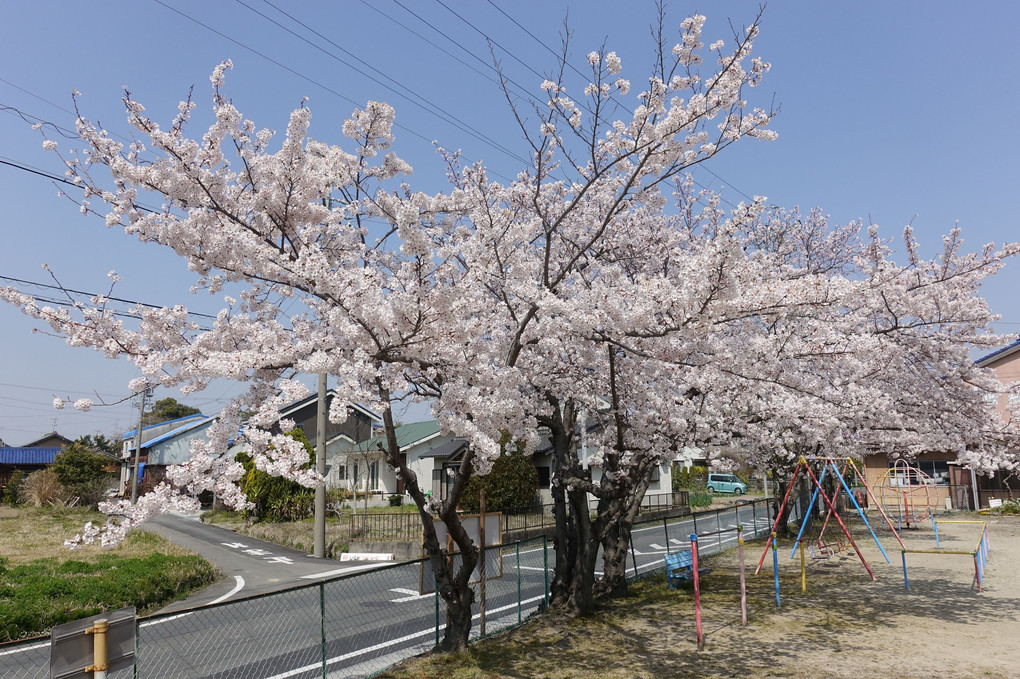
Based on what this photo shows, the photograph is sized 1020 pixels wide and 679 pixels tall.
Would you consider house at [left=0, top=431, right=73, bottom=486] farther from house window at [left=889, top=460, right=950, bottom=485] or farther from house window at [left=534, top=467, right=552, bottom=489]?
house window at [left=889, top=460, right=950, bottom=485]

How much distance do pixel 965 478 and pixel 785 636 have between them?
30550mm

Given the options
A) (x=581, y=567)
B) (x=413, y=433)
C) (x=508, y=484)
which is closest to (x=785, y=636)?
(x=581, y=567)

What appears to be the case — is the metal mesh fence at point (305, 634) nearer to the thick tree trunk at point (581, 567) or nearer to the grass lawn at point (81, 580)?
the thick tree trunk at point (581, 567)

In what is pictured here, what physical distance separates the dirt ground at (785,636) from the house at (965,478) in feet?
62.0

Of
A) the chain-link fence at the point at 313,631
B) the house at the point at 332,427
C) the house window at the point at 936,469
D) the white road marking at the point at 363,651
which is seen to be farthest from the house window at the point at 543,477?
the white road marking at the point at 363,651

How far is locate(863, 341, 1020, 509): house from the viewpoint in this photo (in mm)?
29781

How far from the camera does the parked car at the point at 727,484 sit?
1773 inches

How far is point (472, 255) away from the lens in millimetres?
6367

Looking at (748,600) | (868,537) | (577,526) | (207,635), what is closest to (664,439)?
(577,526)

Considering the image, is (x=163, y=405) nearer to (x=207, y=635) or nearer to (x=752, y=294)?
(x=207, y=635)

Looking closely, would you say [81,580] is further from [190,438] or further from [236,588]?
[190,438]

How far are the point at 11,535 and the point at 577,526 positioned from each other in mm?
20182

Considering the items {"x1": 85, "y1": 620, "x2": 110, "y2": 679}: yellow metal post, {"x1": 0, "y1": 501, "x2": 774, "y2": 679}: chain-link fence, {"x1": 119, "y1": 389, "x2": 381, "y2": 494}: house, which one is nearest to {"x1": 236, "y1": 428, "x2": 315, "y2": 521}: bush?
{"x1": 119, "y1": 389, "x2": 381, "y2": 494}: house

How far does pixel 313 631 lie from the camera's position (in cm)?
977
